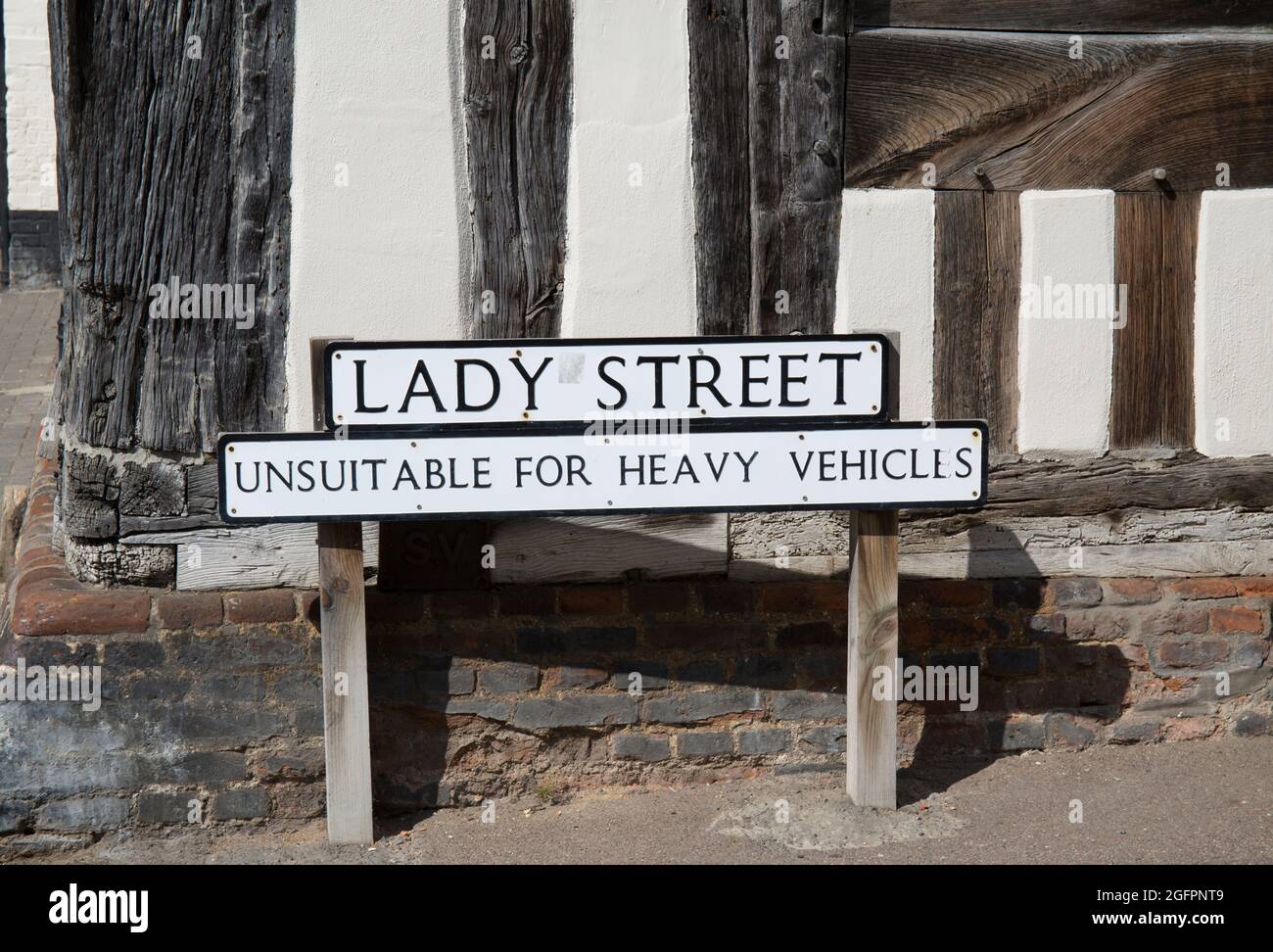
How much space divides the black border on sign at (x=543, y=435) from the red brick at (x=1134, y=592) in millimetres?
977

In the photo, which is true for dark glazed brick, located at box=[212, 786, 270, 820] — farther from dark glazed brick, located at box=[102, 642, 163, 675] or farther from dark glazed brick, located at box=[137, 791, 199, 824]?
dark glazed brick, located at box=[102, 642, 163, 675]

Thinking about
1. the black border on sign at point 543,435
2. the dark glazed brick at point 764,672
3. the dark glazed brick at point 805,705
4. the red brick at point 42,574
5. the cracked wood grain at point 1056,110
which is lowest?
the dark glazed brick at point 805,705

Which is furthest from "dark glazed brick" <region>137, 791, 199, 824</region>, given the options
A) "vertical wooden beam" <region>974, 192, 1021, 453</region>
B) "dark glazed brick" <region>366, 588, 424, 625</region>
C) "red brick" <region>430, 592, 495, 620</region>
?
"vertical wooden beam" <region>974, 192, 1021, 453</region>

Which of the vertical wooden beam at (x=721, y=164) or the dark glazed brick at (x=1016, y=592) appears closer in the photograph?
the vertical wooden beam at (x=721, y=164)

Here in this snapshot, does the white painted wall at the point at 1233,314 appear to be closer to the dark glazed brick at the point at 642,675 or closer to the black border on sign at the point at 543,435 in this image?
the black border on sign at the point at 543,435

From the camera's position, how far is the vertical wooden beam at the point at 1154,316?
3.96 meters

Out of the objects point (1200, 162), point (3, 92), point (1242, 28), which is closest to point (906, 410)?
point (1200, 162)

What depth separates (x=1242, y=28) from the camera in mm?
3980

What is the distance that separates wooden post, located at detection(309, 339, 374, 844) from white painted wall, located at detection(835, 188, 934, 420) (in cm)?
166

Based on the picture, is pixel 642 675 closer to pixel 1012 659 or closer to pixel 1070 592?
pixel 1012 659

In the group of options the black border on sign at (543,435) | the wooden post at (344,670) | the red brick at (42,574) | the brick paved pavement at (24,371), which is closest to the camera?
the black border on sign at (543,435)

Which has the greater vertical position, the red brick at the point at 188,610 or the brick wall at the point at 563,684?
the red brick at the point at 188,610

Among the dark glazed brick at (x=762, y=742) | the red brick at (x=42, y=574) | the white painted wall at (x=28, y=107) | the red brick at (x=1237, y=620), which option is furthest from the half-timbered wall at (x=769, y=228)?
the white painted wall at (x=28, y=107)

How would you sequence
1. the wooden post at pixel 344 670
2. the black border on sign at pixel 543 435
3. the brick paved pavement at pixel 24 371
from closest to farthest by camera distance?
the black border on sign at pixel 543 435, the wooden post at pixel 344 670, the brick paved pavement at pixel 24 371
